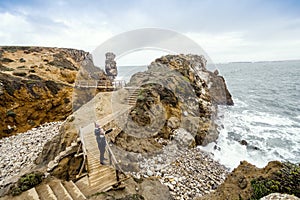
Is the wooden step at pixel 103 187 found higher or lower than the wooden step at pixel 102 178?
lower

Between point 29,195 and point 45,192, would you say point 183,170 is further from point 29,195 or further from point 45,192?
point 29,195

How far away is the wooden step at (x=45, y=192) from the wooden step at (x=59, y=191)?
12cm

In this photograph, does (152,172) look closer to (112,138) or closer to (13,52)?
(112,138)

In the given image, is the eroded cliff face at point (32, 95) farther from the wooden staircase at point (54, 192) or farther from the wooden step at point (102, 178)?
the wooden step at point (102, 178)

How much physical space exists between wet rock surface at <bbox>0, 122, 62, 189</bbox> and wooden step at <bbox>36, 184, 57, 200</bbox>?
261cm

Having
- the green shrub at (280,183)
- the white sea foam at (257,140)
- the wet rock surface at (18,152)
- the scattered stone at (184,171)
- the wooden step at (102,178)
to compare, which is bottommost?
the white sea foam at (257,140)

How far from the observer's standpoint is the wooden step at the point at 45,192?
681 centimetres

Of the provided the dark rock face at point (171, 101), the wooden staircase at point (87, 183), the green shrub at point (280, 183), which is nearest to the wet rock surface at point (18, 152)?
the wooden staircase at point (87, 183)

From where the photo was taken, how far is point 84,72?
97.5 feet

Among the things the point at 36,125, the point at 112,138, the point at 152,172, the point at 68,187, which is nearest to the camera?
the point at 68,187

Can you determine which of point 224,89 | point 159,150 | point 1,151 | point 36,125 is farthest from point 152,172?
point 224,89

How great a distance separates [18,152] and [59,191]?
6798 mm

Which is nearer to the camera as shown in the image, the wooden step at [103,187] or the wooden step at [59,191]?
the wooden step at [59,191]

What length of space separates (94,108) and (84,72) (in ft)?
60.5
